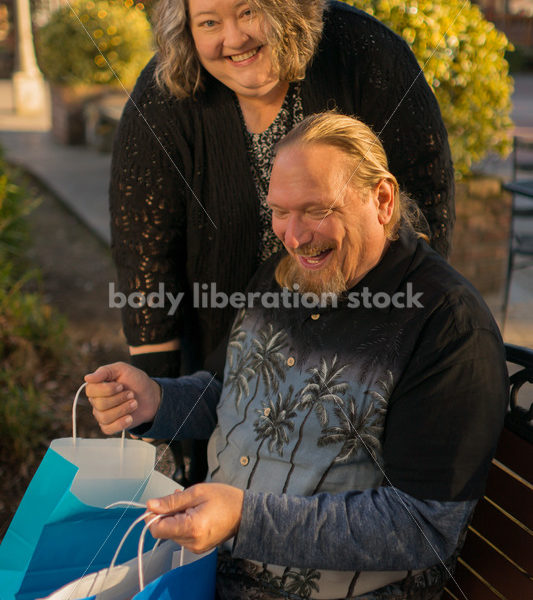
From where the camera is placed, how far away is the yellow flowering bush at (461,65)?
159 inches

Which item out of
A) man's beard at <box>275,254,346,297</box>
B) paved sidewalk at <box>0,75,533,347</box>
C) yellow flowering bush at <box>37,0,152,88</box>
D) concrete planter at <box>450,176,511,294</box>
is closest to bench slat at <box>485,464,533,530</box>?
man's beard at <box>275,254,346,297</box>

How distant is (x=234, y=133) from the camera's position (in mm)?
1980

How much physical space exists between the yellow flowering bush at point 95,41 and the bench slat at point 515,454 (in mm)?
9173

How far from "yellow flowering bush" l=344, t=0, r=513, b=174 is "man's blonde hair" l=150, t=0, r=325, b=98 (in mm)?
2064

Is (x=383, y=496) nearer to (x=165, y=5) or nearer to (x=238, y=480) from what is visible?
(x=238, y=480)

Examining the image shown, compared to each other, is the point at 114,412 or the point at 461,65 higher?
the point at 461,65

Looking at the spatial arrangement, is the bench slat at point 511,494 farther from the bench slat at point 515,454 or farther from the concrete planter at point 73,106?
the concrete planter at point 73,106

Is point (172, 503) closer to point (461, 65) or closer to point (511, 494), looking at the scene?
point (511, 494)

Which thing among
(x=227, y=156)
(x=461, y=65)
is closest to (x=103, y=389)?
(x=227, y=156)

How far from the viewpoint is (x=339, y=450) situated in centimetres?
152

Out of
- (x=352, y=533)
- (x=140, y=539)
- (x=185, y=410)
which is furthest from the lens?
(x=185, y=410)

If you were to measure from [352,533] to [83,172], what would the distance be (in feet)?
26.8

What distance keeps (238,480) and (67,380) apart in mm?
2382

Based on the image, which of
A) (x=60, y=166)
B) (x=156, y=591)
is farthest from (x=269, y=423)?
(x=60, y=166)
